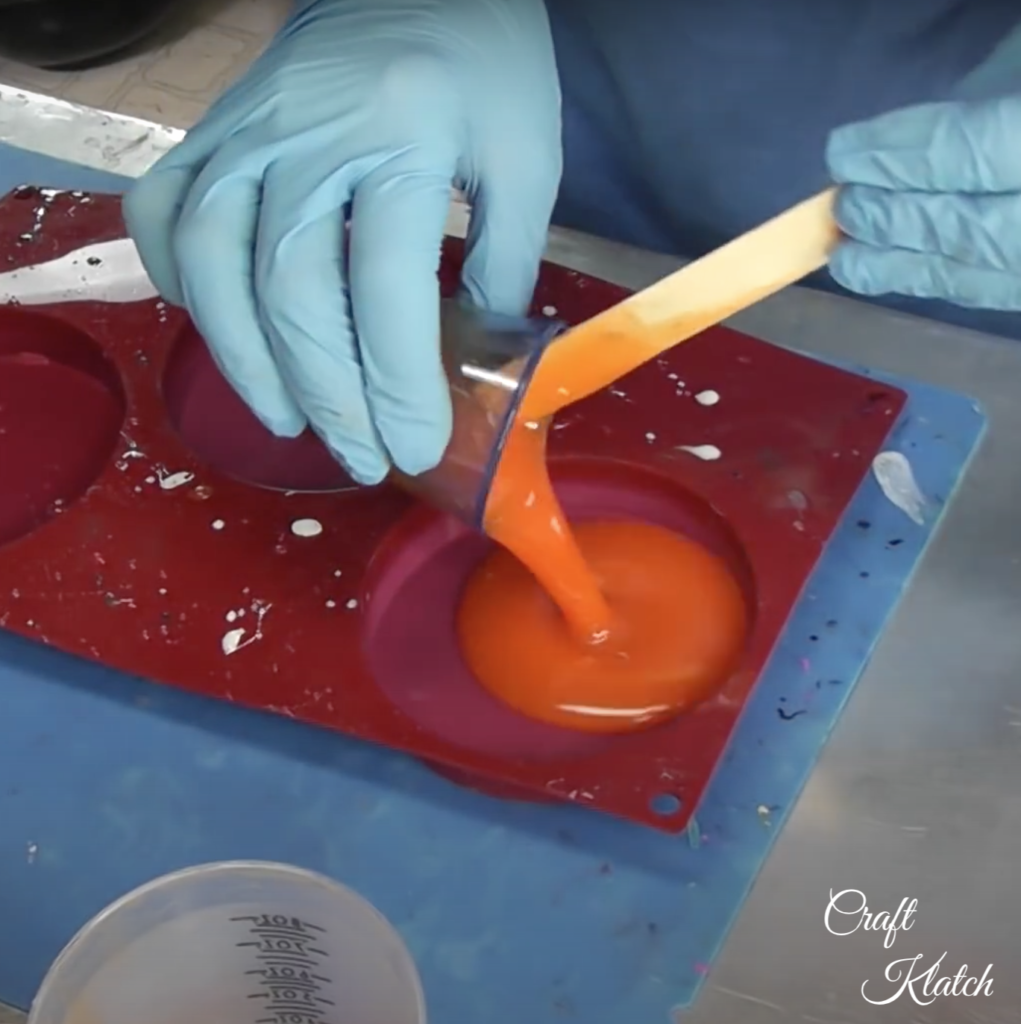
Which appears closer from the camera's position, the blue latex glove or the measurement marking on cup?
the measurement marking on cup

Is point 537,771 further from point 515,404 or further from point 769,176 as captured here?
point 769,176

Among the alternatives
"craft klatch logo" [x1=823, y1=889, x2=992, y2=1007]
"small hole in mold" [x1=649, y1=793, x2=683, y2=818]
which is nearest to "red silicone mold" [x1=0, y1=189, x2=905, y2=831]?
"small hole in mold" [x1=649, y1=793, x2=683, y2=818]

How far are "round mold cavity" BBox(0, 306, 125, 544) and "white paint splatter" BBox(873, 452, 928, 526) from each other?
0.50m

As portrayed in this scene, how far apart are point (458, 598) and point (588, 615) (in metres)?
0.10

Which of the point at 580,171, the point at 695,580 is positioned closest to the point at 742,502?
the point at 695,580

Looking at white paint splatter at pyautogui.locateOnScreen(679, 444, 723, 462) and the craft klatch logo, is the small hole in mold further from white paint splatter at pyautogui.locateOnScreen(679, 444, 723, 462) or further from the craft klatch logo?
white paint splatter at pyautogui.locateOnScreen(679, 444, 723, 462)

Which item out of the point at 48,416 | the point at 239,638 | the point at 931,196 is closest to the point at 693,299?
the point at 931,196

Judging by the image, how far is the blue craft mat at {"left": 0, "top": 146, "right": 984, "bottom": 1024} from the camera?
719mm

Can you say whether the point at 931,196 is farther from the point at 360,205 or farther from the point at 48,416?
the point at 48,416

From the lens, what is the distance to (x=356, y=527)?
2.78ft

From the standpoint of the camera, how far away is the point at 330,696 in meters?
0.77

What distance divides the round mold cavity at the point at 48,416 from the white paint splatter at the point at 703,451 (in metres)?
0.37

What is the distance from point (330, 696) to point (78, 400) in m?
0.35

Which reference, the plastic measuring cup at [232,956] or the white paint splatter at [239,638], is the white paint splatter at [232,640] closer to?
the white paint splatter at [239,638]
